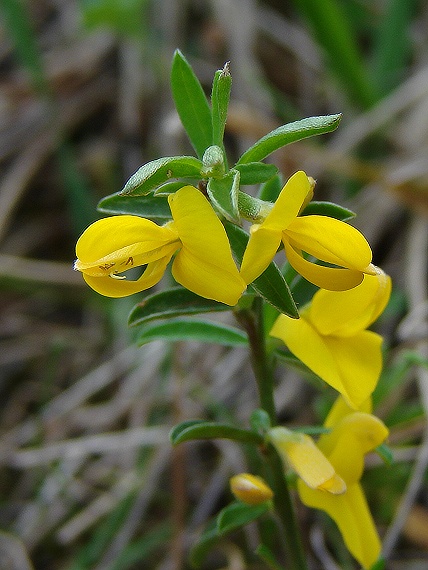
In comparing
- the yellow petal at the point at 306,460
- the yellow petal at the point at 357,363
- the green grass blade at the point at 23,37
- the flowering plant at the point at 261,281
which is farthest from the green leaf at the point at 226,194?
the green grass blade at the point at 23,37

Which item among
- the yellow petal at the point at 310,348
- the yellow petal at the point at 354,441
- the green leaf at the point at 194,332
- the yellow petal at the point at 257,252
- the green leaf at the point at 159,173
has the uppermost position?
the green leaf at the point at 159,173

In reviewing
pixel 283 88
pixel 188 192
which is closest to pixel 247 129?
pixel 283 88

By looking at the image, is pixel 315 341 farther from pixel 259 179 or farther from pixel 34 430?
pixel 34 430

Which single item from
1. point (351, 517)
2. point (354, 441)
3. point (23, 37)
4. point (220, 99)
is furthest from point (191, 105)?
point (23, 37)

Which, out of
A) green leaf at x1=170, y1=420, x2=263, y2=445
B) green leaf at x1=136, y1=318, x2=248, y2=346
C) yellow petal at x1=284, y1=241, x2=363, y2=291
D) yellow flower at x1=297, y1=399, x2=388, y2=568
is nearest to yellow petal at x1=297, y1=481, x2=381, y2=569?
yellow flower at x1=297, y1=399, x2=388, y2=568

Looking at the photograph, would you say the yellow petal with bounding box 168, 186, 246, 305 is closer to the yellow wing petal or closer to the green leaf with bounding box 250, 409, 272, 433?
the yellow wing petal

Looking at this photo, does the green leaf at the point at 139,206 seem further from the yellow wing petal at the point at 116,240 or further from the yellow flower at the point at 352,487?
the yellow flower at the point at 352,487

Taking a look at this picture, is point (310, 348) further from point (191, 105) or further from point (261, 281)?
point (191, 105)
